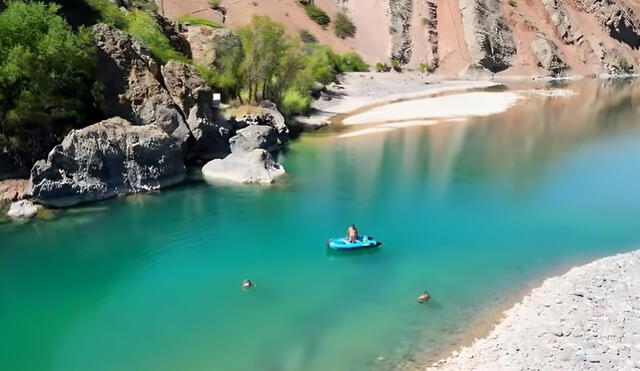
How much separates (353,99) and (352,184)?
4077 centimetres

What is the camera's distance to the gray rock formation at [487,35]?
4373 inches

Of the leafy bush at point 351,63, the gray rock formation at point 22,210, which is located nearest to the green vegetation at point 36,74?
the gray rock formation at point 22,210

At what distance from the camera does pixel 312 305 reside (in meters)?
24.0

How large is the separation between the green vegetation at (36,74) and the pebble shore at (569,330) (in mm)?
30307

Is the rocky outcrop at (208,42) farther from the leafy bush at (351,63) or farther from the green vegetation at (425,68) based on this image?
the green vegetation at (425,68)

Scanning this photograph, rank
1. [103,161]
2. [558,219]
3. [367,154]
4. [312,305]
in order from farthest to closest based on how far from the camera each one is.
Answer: [367,154]
[103,161]
[558,219]
[312,305]

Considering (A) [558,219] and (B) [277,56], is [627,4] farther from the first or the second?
(A) [558,219]

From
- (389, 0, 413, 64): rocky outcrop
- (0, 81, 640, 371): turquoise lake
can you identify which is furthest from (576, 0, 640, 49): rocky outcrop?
(0, 81, 640, 371): turquoise lake

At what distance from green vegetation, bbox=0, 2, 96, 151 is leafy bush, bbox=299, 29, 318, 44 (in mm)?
65216

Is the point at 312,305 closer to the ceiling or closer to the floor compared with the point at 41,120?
closer to the floor

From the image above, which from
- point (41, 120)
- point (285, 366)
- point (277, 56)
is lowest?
point (285, 366)

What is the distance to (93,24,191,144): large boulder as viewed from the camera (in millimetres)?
42156

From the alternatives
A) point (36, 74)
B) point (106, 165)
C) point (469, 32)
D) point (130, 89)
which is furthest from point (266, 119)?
point (469, 32)

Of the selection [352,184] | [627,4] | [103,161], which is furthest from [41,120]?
[627,4]
